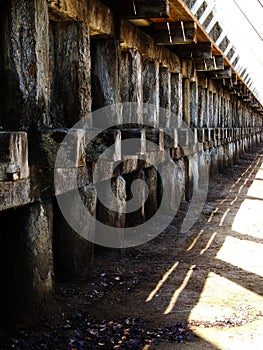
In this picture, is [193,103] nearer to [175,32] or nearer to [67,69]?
[175,32]

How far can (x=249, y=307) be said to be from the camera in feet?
17.9

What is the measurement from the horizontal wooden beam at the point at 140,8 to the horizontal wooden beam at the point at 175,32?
72.8 inches

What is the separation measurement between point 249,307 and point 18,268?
210 centimetres

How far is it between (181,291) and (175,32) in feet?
16.0

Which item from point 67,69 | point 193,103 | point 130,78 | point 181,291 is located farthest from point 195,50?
point 181,291

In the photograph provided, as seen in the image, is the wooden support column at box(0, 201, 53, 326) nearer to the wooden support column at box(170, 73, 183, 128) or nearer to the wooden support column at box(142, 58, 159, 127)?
the wooden support column at box(142, 58, 159, 127)

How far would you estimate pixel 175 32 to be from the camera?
9.48 m

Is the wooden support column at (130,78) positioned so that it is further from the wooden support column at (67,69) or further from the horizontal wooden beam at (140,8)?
the wooden support column at (67,69)

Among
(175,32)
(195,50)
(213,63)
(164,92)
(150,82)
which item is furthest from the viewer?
(213,63)

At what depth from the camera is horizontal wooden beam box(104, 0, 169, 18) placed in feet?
23.8

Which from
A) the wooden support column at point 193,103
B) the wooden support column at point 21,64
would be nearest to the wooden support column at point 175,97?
the wooden support column at point 193,103

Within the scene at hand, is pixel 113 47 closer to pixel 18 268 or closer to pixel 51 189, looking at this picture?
pixel 51 189

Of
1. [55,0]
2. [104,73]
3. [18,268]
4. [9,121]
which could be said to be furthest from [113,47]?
[18,268]

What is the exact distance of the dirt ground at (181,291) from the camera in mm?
4770
